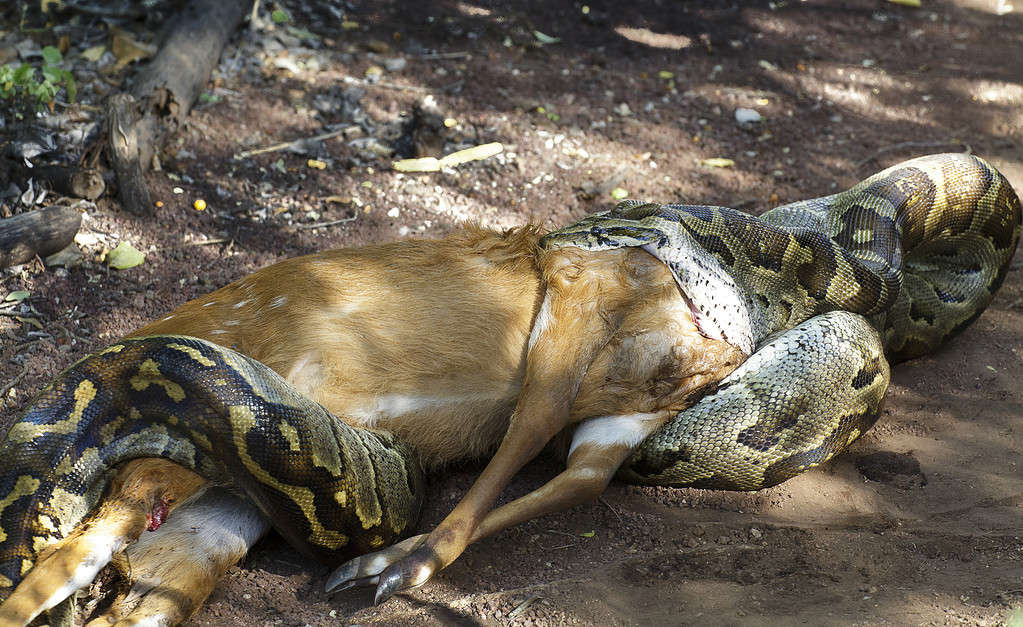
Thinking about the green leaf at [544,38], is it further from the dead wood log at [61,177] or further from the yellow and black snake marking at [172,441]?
the yellow and black snake marking at [172,441]

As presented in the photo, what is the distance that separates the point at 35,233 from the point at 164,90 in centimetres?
164

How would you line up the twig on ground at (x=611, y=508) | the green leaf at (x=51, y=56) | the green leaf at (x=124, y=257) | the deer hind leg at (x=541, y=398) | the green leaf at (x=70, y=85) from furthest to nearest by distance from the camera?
the green leaf at (x=51, y=56) < the green leaf at (x=70, y=85) < the green leaf at (x=124, y=257) < the twig on ground at (x=611, y=508) < the deer hind leg at (x=541, y=398)

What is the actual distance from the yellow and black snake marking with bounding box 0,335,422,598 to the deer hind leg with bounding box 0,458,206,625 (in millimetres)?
58

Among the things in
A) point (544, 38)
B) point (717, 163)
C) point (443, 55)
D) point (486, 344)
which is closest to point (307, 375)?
point (486, 344)

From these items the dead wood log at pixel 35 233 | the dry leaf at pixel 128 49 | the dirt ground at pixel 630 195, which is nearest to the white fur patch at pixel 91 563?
the dirt ground at pixel 630 195

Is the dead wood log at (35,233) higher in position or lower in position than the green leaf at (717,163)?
lower

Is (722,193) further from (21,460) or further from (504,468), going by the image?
(21,460)

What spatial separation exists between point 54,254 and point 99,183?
63 cm

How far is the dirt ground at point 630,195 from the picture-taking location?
3.51 m

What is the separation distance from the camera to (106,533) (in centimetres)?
311

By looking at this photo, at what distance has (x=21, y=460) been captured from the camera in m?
3.14

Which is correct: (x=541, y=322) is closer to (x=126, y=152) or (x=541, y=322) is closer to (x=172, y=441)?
(x=172, y=441)

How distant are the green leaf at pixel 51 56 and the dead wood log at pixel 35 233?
8.23ft

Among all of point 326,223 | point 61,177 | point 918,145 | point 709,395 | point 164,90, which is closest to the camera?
point 709,395
